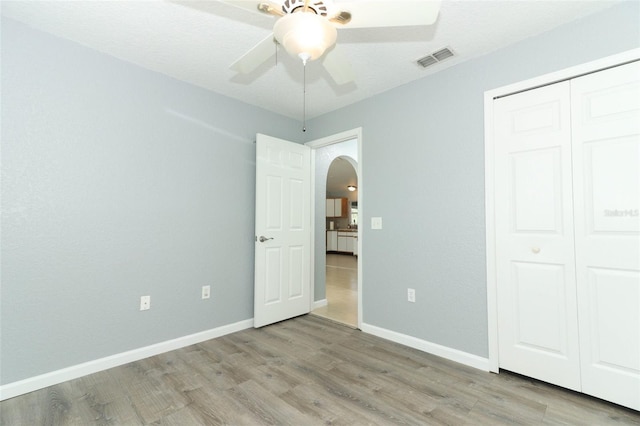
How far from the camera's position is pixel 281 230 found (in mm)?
3479

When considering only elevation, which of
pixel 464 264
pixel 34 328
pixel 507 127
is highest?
pixel 507 127

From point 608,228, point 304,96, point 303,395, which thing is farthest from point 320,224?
point 608,228

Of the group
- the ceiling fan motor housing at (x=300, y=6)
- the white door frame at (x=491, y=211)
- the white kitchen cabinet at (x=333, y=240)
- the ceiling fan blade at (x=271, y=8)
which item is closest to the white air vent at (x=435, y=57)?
the white door frame at (x=491, y=211)

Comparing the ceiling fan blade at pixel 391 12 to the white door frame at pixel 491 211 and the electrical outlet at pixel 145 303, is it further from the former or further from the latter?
the electrical outlet at pixel 145 303

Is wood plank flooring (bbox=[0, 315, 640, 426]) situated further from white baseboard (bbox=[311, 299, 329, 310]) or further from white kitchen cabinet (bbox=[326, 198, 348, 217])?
white kitchen cabinet (bbox=[326, 198, 348, 217])

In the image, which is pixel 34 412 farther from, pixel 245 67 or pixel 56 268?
pixel 245 67

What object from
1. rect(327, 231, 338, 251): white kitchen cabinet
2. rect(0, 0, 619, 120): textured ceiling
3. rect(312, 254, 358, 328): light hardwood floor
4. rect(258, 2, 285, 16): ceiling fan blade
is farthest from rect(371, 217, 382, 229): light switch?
rect(327, 231, 338, 251): white kitchen cabinet

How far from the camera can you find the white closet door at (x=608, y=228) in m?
1.81

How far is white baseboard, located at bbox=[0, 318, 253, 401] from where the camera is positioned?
1994 mm

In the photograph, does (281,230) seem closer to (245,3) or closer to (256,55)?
A: (256,55)

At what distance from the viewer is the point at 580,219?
199 cm

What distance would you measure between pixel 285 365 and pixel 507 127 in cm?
256

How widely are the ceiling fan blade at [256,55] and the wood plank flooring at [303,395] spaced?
2076mm

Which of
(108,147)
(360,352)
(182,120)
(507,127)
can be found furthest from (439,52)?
(108,147)
